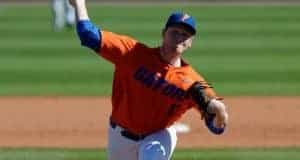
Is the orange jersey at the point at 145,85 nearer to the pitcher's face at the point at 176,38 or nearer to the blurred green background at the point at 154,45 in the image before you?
the pitcher's face at the point at 176,38

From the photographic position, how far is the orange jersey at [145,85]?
5621 millimetres

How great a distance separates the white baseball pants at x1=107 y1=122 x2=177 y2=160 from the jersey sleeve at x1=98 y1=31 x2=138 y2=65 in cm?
53

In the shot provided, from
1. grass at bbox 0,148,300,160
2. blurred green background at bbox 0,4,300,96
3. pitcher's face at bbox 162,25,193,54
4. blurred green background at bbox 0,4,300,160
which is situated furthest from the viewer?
blurred green background at bbox 0,4,300,96

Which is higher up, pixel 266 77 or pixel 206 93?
pixel 206 93

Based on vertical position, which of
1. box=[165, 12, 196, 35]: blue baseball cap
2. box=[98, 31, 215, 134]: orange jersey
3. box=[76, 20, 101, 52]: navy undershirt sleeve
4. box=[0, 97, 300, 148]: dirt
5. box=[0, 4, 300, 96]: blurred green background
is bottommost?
box=[0, 4, 300, 96]: blurred green background

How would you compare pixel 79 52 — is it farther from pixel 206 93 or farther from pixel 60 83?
pixel 206 93

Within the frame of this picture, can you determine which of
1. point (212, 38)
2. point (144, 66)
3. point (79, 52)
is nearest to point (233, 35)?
point (212, 38)

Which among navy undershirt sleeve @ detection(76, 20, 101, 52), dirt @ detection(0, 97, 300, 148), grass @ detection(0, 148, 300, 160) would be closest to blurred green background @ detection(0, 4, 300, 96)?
dirt @ detection(0, 97, 300, 148)

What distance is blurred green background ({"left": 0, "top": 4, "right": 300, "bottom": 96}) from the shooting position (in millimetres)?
13820

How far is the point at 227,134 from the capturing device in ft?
34.2

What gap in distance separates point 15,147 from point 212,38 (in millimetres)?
9749

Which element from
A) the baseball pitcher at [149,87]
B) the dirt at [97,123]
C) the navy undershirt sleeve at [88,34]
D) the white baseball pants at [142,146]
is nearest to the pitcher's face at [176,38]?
the baseball pitcher at [149,87]

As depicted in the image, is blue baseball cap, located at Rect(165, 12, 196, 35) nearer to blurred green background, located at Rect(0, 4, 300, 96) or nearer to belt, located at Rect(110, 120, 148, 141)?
belt, located at Rect(110, 120, 148, 141)

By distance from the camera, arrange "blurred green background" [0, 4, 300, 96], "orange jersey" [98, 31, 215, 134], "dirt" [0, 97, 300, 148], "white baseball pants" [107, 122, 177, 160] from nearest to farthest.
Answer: "orange jersey" [98, 31, 215, 134] → "white baseball pants" [107, 122, 177, 160] → "dirt" [0, 97, 300, 148] → "blurred green background" [0, 4, 300, 96]
